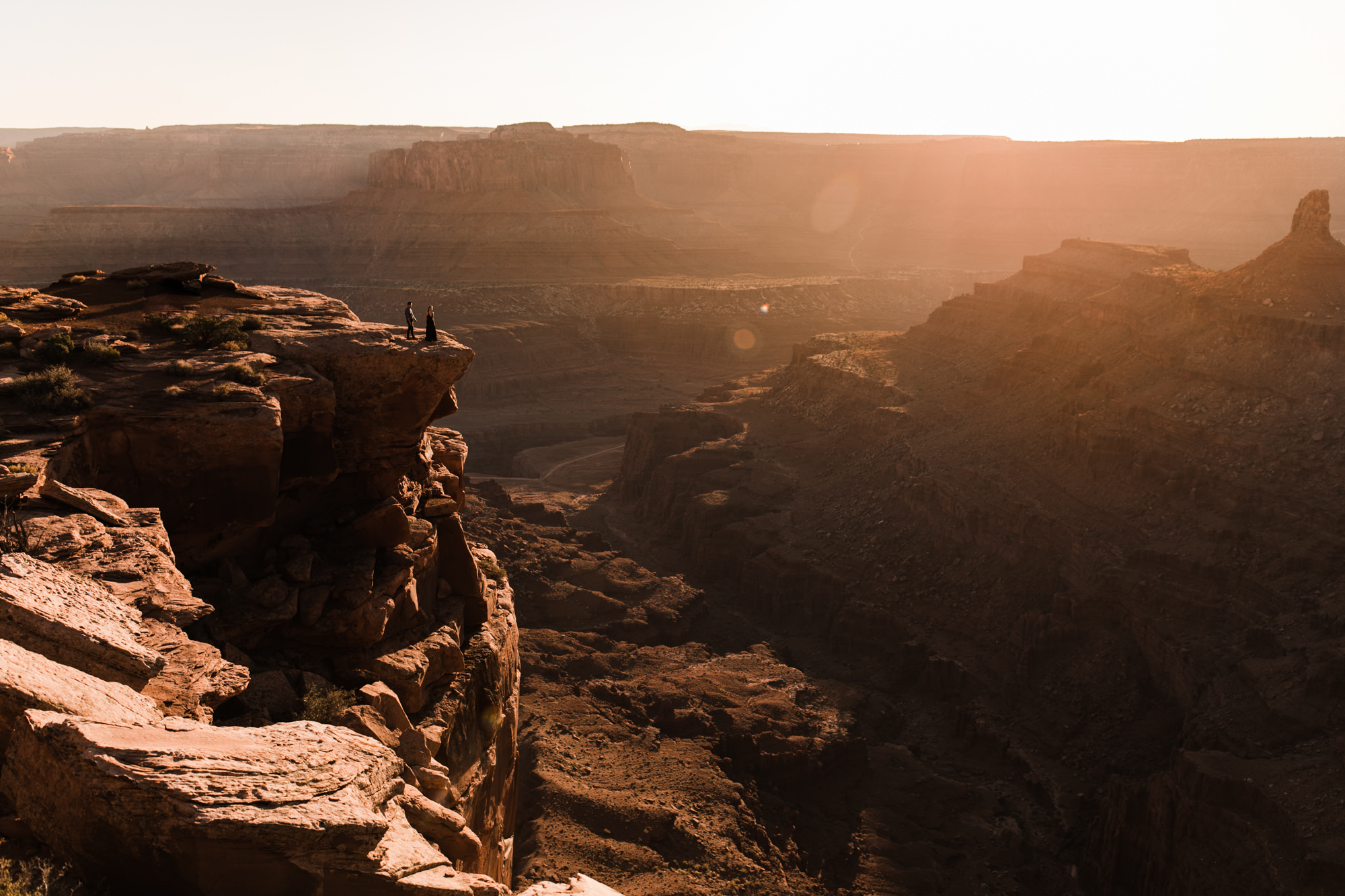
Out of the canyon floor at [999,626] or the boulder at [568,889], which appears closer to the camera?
the boulder at [568,889]

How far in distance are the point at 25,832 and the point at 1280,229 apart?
163 meters

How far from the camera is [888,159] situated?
641ft

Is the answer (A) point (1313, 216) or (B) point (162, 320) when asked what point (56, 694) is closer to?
(B) point (162, 320)

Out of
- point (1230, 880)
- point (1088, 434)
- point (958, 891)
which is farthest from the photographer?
point (1088, 434)

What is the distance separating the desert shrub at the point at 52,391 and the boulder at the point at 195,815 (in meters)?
8.98

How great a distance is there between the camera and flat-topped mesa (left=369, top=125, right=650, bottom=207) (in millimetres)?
139750

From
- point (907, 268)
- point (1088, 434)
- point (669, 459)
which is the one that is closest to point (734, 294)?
point (907, 268)

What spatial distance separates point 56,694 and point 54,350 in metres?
10.8

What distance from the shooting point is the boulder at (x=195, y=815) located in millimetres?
8836

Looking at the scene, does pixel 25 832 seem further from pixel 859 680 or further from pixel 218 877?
pixel 859 680

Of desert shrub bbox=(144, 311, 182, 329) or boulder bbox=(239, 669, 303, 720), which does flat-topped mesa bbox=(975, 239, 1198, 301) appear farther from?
boulder bbox=(239, 669, 303, 720)

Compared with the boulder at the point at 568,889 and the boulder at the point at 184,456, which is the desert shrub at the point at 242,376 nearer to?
the boulder at the point at 184,456

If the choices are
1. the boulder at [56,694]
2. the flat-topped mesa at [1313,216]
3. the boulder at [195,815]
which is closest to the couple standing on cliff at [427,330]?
the boulder at [56,694]

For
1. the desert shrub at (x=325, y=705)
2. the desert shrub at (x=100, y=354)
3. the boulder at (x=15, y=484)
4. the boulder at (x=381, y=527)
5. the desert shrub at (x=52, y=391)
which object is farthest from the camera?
the boulder at (x=381, y=527)
